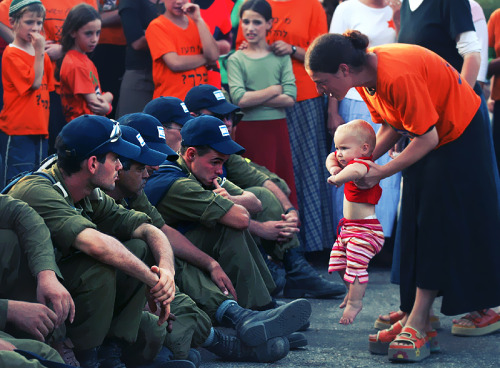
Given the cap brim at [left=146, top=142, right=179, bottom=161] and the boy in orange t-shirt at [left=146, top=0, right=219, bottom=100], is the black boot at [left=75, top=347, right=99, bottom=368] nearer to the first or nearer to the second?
the cap brim at [left=146, top=142, right=179, bottom=161]

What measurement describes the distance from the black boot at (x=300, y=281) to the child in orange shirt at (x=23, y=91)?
188 cm

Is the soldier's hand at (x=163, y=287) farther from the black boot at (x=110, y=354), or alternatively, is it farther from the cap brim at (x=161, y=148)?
the cap brim at (x=161, y=148)

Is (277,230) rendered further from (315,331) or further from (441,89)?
(441,89)

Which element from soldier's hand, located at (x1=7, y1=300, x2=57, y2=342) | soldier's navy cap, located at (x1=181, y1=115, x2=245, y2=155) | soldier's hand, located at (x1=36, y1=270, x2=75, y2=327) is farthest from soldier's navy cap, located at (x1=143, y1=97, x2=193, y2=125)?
soldier's hand, located at (x1=7, y1=300, x2=57, y2=342)

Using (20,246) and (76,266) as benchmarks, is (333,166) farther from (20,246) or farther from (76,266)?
(20,246)

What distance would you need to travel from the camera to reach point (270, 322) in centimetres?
455

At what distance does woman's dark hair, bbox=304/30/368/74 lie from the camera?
14.5ft

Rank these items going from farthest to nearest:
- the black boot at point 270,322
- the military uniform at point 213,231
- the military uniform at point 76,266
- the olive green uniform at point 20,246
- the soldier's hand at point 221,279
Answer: the military uniform at point 213,231
the soldier's hand at point 221,279
the black boot at point 270,322
the military uniform at point 76,266
the olive green uniform at point 20,246

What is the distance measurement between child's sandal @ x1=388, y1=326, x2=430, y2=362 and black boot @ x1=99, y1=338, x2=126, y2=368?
1549mm

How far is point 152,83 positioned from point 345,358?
2.98 meters

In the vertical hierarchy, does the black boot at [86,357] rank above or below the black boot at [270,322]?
above

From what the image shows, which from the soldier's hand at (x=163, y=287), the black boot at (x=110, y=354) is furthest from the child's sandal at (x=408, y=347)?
the black boot at (x=110, y=354)

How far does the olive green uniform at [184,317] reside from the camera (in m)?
4.30

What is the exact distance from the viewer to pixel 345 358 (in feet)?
16.0
